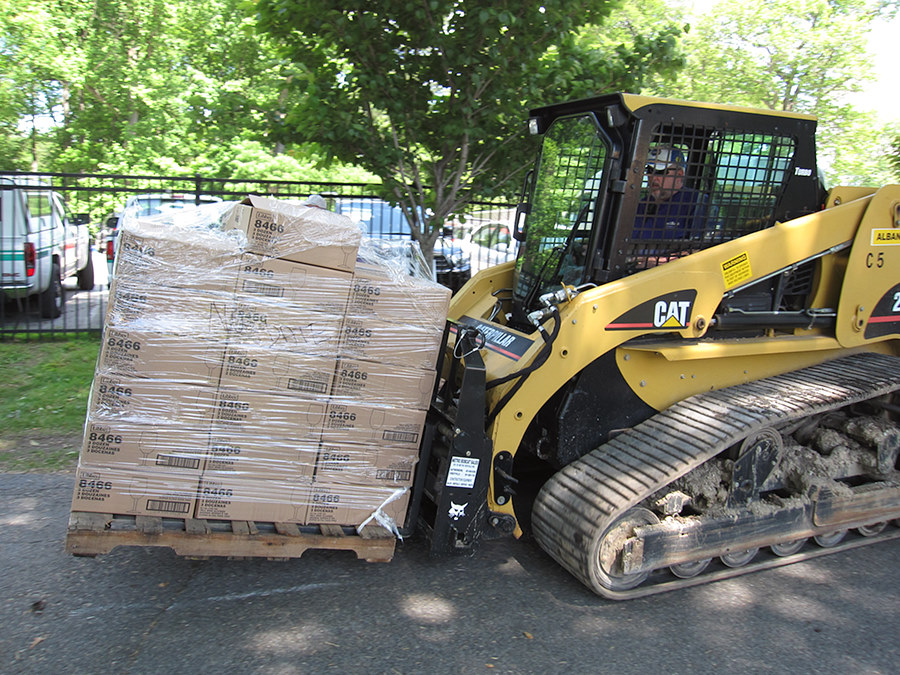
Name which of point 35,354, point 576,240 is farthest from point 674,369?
point 35,354

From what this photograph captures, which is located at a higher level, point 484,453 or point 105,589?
point 484,453

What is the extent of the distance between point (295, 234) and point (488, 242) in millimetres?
7959

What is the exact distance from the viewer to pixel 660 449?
395 centimetres

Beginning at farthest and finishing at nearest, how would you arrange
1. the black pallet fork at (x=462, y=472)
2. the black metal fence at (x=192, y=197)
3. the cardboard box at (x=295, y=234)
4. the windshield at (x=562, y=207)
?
the black metal fence at (x=192, y=197), the windshield at (x=562, y=207), the black pallet fork at (x=462, y=472), the cardboard box at (x=295, y=234)

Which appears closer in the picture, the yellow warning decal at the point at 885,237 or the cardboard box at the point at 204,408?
the cardboard box at the point at 204,408

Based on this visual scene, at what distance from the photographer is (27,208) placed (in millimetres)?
9273

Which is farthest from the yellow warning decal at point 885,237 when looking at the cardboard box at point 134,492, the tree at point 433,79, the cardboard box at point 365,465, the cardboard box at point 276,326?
the cardboard box at point 134,492

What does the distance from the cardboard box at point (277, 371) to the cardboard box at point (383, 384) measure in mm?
65

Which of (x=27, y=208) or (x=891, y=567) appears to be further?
(x=27, y=208)

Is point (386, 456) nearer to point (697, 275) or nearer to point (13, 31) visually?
point (697, 275)

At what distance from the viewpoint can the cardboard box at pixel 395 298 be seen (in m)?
3.47

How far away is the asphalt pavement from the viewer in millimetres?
3168

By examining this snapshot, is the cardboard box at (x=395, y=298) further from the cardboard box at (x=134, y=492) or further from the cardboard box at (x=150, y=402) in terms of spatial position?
the cardboard box at (x=134, y=492)

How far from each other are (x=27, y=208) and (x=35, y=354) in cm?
222
